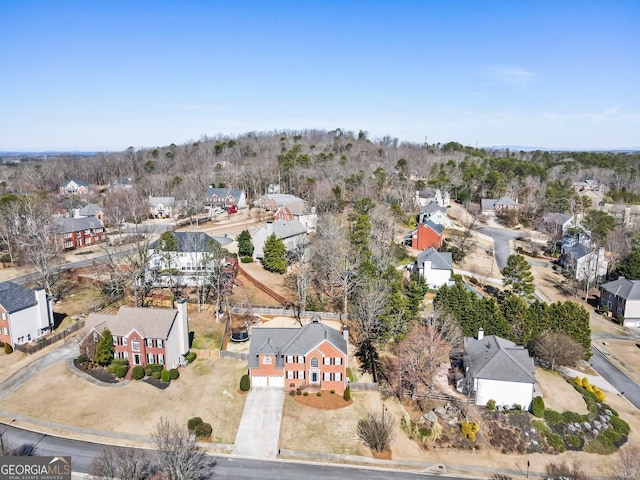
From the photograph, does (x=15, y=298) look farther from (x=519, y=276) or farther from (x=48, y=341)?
(x=519, y=276)

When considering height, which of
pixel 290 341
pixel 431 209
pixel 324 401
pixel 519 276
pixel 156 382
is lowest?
pixel 324 401

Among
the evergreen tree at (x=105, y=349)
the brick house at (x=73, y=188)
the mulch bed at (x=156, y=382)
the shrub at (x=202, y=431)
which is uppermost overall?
the brick house at (x=73, y=188)

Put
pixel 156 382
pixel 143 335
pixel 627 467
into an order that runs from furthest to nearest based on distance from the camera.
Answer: pixel 143 335, pixel 156 382, pixel 627 467

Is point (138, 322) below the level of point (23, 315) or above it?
above

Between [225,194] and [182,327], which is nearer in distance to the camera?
[182,327]

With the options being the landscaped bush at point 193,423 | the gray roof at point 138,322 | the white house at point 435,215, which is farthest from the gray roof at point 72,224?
the white house at point 435,215

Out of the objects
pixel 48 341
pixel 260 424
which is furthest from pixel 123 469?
pixel 48 341

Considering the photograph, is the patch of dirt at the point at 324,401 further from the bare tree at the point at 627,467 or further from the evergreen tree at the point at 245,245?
the evergreen tree at the point at 245,245
